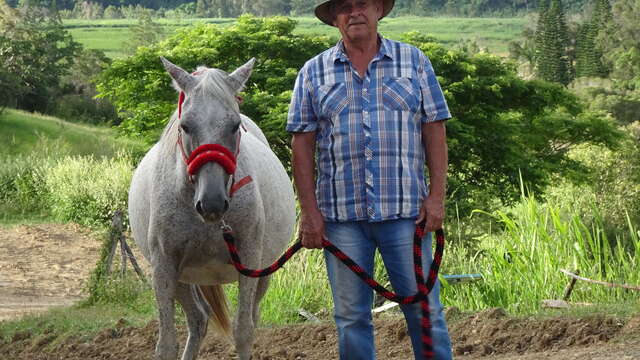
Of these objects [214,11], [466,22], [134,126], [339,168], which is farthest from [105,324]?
[214,11]

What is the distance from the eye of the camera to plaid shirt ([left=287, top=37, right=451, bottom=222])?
3.69 m

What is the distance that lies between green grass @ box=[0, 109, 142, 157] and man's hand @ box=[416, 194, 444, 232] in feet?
89.8

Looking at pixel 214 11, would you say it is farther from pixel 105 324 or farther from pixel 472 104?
pixel 105 324

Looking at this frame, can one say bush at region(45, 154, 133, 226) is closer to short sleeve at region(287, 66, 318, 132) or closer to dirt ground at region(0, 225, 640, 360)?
dirt ground at region(0, 225, 640, 360)

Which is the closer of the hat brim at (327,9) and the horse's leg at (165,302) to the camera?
the hat brim at (327,9)

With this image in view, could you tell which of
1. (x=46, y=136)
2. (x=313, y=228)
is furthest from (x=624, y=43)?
(x=313, y=228)

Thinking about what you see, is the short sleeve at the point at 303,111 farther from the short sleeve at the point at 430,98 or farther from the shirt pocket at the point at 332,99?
the short sleeve at the point at 430,98

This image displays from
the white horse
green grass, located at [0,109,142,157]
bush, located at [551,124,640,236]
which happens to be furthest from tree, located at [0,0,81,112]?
the white horse

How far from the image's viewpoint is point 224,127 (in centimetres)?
385

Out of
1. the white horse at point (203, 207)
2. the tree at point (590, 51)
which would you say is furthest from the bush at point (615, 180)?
the tree at point (590, 51)

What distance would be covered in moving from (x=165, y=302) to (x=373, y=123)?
153 cm

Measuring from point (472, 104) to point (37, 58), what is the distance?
36.8 meters

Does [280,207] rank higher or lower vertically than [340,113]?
lower

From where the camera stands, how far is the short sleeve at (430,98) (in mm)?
3734
